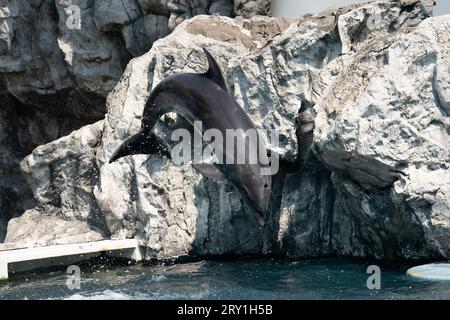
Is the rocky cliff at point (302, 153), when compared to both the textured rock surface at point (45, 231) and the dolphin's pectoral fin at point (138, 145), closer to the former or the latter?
the textured rock surface at point (45, 231)

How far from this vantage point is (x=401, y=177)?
27.6ft

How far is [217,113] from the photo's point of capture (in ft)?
22.4

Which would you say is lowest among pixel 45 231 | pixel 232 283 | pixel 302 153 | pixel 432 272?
pixel 232 283

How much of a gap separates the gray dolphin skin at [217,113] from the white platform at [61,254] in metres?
2.69

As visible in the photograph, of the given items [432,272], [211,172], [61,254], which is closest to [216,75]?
[211,172]

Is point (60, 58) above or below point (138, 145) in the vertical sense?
above

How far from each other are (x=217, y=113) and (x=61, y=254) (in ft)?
13.4

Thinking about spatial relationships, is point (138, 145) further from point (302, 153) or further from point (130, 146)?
point (302, 153)

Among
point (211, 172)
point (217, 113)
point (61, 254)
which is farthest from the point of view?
point (61, 254)

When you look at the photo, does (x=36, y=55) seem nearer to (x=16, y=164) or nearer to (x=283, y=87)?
(x=16, y=164)

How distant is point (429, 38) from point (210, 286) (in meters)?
3.44

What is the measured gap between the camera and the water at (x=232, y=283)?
7344mm

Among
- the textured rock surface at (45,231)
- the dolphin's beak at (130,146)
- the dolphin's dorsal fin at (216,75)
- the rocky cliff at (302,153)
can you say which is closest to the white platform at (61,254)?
the rocky cliff at (302,153)
